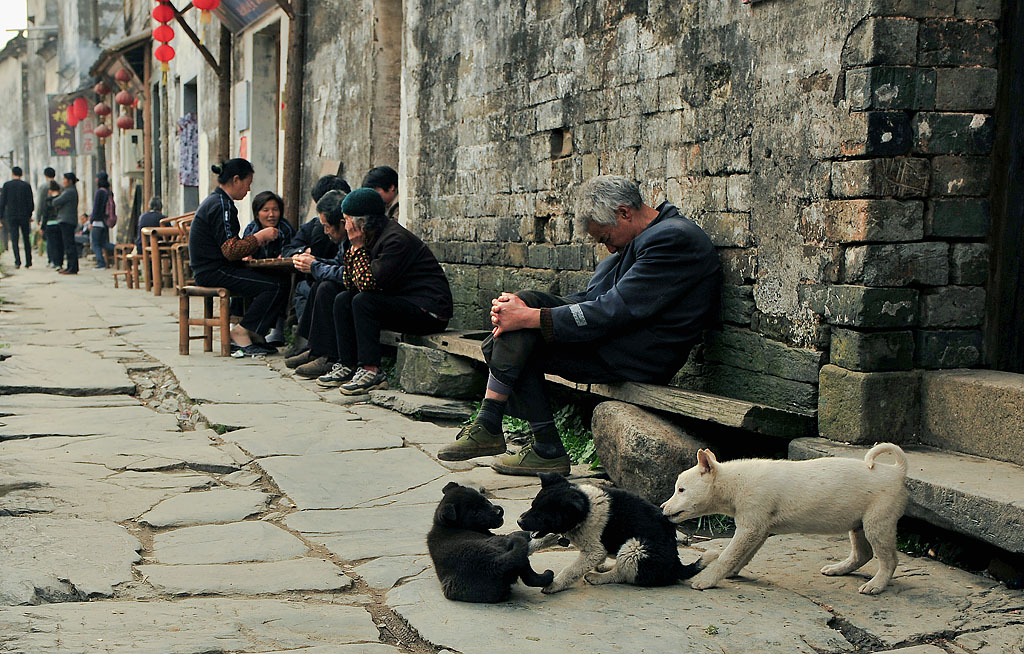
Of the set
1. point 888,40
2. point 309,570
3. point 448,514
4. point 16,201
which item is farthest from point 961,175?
point 16,201

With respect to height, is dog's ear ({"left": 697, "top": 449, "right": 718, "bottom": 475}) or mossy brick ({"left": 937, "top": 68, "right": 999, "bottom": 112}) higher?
mossy brick ({"left": 937, "top": 68, "right": 999, "bottom": 112})

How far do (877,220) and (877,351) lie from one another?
18.6 inches

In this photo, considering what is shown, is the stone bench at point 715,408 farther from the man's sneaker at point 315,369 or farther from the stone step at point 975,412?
the man's sneaker at point 315,369

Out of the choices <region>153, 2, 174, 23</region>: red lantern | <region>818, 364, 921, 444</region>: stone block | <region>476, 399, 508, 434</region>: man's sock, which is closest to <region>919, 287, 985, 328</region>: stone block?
<region>818, 364, 921, 444</region>: stone block

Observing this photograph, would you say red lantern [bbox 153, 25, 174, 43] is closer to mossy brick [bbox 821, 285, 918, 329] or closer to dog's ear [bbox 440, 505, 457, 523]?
mossy brick [bbox 821, 285, 918, 329]

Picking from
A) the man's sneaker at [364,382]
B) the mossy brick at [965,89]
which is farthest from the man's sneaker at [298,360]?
the mossy brick at [965,89]

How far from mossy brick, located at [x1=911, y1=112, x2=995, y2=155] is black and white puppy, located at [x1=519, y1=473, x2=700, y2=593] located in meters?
1.74

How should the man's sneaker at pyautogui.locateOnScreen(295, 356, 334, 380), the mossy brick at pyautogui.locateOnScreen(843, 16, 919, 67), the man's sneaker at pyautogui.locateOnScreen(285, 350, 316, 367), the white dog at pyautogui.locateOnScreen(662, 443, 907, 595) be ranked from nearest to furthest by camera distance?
the white dog at pyautogui.locateOnScreen(662, 443, 907, 595) < the mossy brick at pyautogui.locateOnScreen(843, 16, 919, 67) < the man's sneaker at pyautogui.locateOnScreen(295, 356, 334, 380) < the man's sneaker at pyautogui.locateOnScreen(285, 350, 316, 367)

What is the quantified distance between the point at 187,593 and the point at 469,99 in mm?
4996

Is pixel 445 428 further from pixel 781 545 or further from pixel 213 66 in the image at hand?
pixel 213 66

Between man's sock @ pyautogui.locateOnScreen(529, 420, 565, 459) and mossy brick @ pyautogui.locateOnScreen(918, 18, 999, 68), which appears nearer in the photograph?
mossy brick @ pyautogui.locateOnScreen(918, 18, 999, 68)

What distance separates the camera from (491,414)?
466 cm

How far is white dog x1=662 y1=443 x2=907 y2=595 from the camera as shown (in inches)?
120

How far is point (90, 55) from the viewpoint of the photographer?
29469mm
